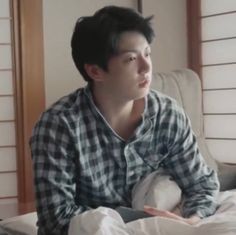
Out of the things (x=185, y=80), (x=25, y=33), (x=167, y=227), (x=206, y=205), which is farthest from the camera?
(x=25, y=33)

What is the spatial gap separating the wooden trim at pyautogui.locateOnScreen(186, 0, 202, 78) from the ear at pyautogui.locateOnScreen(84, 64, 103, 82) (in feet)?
6.50

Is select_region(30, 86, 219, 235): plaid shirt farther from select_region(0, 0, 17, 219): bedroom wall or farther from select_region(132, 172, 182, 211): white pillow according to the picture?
select_region(0, 0, 17, 219): bedroom wall

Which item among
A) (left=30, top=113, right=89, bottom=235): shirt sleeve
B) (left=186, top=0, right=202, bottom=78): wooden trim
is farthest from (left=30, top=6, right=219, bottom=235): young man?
(left=186, top=0, right=202, bottom=78): wooden trim

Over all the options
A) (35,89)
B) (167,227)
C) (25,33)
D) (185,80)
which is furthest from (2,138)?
(167,227)

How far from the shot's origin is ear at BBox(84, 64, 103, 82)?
1365 mm

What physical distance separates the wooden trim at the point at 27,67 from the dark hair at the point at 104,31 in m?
1.77

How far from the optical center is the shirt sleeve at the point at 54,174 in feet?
4.25

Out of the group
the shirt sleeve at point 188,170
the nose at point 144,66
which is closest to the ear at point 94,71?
the nose at point 144,66

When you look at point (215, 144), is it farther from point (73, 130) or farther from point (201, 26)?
point (73, 130)

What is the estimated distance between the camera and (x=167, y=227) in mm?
1151

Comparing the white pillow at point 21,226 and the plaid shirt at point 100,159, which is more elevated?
the plaid shirt at point 100,159

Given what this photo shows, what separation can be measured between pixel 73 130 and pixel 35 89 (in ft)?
5.96

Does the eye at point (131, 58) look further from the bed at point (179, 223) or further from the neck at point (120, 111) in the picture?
the bed at point (179, 223)

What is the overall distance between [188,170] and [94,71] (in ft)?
1.39
